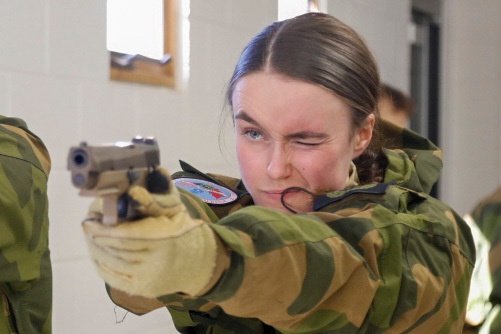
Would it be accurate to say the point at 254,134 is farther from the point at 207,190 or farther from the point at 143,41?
the point at 143,41

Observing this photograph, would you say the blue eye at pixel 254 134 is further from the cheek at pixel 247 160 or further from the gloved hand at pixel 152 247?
the gloved hand at pixel 152 247

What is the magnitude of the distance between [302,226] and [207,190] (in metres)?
0.30

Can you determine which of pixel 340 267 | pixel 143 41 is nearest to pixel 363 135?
pixel 340 267

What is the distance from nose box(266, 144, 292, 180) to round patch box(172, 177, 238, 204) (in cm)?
8

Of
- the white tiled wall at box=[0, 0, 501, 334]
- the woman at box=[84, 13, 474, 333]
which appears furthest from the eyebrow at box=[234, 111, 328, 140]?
the white tiled wall at box=[0, 0, 501, 334]

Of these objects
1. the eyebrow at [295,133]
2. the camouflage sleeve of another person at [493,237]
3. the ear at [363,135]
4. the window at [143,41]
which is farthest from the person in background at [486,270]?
the window at [143,41]

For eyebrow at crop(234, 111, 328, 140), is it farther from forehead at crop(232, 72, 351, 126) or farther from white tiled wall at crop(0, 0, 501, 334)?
white tiled wall at crop(0, 0, 501, 334)

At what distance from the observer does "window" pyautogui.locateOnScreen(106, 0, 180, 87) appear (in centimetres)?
194

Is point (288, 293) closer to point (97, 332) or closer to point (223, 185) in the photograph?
point (223, 185)

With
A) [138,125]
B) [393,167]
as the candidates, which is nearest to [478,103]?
[138,125]

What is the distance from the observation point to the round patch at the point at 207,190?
3.43ft

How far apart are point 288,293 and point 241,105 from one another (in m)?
0.38

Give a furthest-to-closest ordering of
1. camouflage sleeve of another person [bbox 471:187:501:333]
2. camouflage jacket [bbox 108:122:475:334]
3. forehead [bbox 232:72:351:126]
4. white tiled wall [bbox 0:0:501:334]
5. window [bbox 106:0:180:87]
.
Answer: window [bbox 106:0:180:87] < white tiled wall [bbox 0:0:501:334] < camouflage sleeve of another person [bbox 471:187:501:333] < forehead [bbox 232:72:351:126] < camouflage jacket [bbox 108:122:475:334]

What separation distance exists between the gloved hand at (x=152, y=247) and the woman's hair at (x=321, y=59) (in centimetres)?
43
